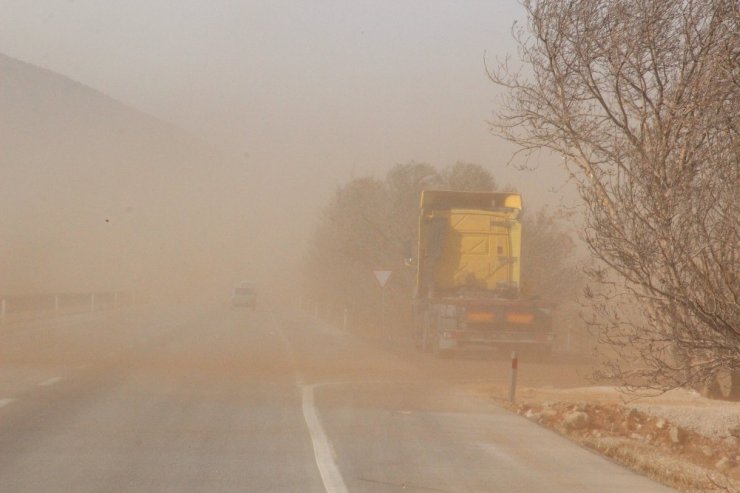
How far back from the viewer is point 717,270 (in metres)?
10.4

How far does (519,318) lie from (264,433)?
50.3 ft

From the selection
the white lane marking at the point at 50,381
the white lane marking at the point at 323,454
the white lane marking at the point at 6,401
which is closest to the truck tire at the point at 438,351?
the white lane marking at the point at 50,381

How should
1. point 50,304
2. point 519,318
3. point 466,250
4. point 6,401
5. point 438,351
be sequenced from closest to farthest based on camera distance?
point 6,401, point 519,318, point 438,351, point 466,250, point 50,304

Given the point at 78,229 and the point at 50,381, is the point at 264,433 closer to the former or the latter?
the point at 50,381

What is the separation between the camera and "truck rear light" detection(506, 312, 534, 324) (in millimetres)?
26891

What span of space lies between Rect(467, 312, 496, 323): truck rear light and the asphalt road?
2.32 meters

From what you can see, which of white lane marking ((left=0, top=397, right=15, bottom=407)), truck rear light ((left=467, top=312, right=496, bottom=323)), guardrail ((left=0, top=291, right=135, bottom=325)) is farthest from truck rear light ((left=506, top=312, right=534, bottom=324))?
guardrail ((left=0, top=291, right=135, bottom=325))

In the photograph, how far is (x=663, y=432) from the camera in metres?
14.1

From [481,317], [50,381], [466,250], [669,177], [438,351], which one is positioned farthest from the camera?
[466,250]

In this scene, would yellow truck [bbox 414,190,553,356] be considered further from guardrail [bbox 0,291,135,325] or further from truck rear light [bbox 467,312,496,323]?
guardrail [bbox 0,291,135,325]

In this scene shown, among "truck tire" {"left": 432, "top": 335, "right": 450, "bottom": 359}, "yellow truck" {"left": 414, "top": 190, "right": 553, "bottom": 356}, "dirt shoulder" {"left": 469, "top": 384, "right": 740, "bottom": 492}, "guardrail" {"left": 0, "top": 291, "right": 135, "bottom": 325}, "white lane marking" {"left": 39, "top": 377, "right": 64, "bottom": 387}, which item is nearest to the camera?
"dirt shoulder" {"left": 469, "top": 384, "right": 740, "bottom": 492}

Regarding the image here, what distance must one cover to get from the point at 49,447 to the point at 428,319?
19322mm

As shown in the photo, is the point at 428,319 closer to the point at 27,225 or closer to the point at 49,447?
the point at 49,447

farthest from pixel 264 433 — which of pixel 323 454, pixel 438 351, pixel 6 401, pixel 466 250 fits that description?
pixel 466 250
